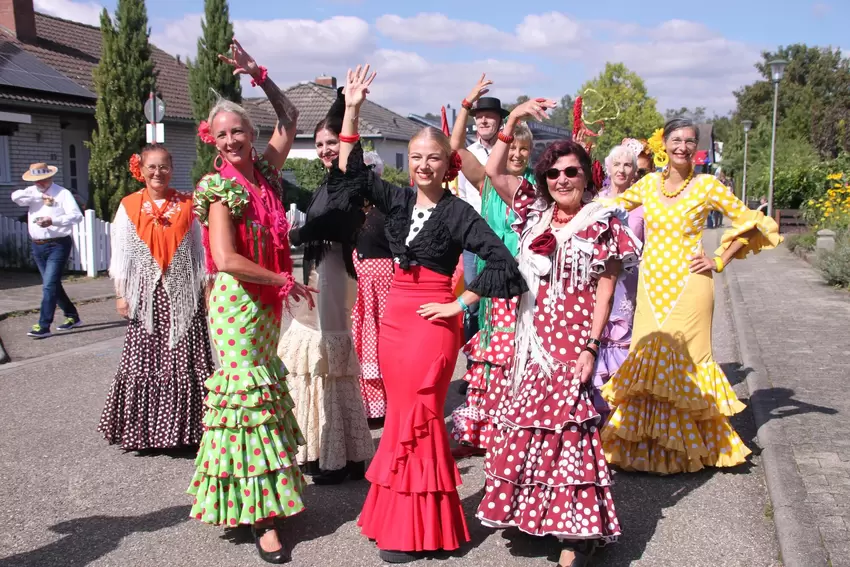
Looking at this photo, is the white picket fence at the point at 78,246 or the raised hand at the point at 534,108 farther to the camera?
the white picket fence at the point at 78,246

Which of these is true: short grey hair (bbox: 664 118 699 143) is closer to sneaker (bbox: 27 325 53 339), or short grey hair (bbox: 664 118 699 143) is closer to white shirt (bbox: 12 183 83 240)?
white shirt (bbox: 12 183 83 240)

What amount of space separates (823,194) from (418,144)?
80.7ft

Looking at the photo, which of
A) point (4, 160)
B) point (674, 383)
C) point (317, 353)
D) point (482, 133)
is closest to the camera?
point (317, 353)

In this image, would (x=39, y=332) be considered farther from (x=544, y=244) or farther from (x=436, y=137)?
(x=544, y=244)

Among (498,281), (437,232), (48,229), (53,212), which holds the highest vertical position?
(437,232)

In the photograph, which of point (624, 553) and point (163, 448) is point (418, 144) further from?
point (163, 448)

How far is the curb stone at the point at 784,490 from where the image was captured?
3.82 m

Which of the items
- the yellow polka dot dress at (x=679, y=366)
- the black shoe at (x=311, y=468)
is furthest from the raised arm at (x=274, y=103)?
the yellow polka dot dress at (x=679, y=366)

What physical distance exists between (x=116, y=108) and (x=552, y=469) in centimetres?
1656

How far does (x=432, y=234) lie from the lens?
375 cm

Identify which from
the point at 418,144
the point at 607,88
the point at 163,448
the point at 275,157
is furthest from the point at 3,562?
the point at 607,88

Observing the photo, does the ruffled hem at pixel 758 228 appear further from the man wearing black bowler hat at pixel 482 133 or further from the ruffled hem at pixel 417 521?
the ruffled hem at pixel 417 521

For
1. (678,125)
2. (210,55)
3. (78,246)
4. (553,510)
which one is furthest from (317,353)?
(210,55)

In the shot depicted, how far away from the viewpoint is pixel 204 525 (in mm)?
4203
